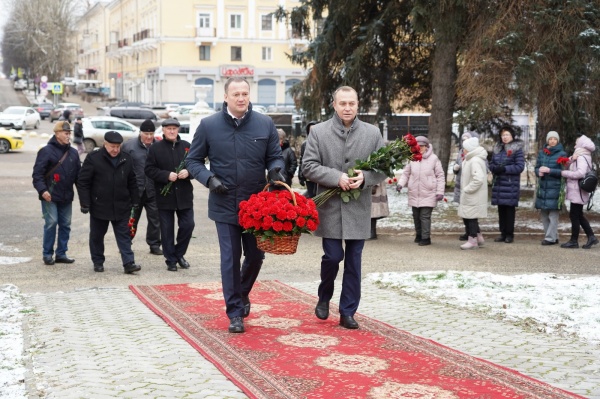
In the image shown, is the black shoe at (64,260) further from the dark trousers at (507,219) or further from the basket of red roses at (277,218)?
the dark trousers at (507,219)

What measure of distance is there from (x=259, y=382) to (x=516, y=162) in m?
9.68

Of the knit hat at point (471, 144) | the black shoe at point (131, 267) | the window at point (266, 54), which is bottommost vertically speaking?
the black shoe at point (131, 267)

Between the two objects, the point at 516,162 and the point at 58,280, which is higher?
the point at 516,162

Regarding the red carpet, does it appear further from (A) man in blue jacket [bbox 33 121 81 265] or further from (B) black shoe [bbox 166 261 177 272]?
(A) man in blue jacket [bbox 33 121 81 265]

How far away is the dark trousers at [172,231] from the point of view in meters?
11.7

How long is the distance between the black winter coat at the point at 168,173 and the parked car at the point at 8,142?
1094 inches

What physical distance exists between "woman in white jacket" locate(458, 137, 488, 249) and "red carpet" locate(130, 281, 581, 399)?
19.1 ft

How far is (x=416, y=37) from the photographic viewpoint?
21047 mm

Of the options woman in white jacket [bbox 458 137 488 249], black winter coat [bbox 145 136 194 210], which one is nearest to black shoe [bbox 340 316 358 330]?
black winter coat [bbox 145 136 194 210]

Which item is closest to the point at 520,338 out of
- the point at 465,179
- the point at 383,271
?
the point at 383,271

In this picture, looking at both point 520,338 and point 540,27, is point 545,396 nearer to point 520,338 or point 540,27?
point 520,338

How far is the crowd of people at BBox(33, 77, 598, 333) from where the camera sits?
25.4 ft

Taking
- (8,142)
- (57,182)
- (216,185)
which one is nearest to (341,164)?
(216,185)

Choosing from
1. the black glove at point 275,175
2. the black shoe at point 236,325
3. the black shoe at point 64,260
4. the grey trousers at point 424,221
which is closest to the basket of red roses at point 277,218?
the black glove at point 275,175
